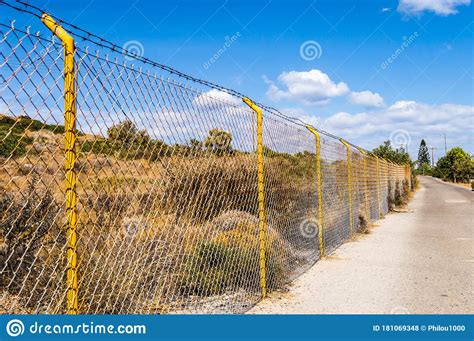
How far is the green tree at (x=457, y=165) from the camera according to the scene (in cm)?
6588

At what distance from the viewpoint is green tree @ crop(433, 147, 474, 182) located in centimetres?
6588

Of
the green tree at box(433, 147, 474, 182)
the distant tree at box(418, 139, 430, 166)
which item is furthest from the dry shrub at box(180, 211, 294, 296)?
the distant tree at box(418, 139, 430, 166)

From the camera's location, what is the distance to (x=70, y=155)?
2.58 meters

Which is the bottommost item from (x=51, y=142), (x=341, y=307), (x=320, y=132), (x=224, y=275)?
(x=341, y=307)

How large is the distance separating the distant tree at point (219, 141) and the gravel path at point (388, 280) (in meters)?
1.75

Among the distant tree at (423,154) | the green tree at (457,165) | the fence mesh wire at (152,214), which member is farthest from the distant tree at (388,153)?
the distant tree at (423,154)

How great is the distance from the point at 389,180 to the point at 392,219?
16.6ft

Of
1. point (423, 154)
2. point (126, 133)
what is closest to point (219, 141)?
point (126, 133)

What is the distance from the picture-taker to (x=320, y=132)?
8289 mm

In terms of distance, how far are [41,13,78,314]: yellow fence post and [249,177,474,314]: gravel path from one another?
280 centimetres

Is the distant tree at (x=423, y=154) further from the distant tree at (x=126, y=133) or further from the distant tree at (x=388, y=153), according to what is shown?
the distant tree at (x=126, y=133)

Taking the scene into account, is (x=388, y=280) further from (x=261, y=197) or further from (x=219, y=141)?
(x=219, y=141)

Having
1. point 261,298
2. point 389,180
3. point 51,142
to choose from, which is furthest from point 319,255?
point 389,180

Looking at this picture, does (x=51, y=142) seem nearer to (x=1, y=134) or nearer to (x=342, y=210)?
(x=1, y=134)
